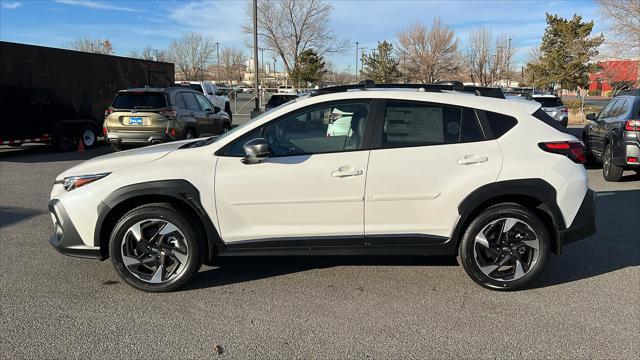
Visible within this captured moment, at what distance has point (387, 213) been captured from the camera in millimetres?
4172

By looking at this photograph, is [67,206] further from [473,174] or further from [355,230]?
[473,174]

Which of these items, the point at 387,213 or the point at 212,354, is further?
the point at 387,213

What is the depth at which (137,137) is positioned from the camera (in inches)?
450

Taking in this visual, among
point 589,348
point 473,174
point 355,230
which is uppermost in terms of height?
point 473,174

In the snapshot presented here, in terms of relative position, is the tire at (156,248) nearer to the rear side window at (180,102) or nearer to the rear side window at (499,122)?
the rear side window at (499,122)

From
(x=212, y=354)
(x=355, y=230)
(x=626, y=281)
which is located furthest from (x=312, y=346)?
(x=626, y=281)

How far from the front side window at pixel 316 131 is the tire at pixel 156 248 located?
74 cm

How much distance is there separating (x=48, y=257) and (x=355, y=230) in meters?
3.15

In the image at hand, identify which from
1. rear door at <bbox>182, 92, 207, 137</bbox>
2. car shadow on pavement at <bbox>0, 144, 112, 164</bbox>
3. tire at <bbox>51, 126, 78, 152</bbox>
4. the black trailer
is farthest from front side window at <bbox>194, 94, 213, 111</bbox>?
tire at <bbox>51, 126, 78, 152</bbox>

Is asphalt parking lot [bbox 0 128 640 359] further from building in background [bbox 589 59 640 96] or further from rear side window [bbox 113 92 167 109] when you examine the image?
building in background [bbox 589 59 640 96]

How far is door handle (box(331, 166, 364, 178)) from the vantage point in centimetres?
410

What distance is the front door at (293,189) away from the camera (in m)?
4.11

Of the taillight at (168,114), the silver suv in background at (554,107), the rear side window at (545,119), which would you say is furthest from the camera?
the silver suv in background at (554,107)

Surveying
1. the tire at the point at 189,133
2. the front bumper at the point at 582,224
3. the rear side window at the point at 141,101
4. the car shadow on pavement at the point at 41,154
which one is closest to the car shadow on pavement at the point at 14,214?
the rear side window at the point at 141,101
